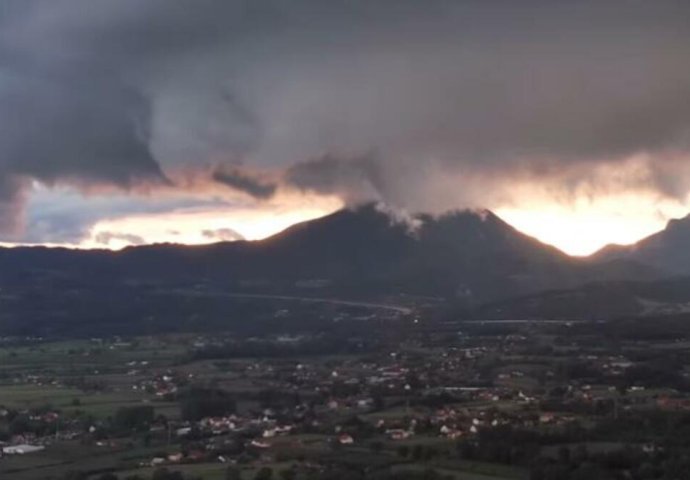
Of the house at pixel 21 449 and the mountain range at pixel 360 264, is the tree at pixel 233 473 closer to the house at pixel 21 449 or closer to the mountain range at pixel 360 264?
the house at pixel 21 449

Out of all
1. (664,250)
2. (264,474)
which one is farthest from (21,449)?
(664,250)

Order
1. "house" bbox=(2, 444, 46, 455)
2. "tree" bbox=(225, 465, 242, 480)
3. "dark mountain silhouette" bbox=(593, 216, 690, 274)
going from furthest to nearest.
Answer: "dark mountain silhouette" bbox=(593, 216, 690, 274) → "house" bbox=(2, 444, 46, 455) → "tree" bbox=(225, 465, 242, 480)

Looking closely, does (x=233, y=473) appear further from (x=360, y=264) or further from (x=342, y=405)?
(x=360, y=264)

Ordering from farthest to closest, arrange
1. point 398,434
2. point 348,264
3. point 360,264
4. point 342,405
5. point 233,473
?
point 360,264
point 348,264
point 342,405
point 398,434
point 233,473

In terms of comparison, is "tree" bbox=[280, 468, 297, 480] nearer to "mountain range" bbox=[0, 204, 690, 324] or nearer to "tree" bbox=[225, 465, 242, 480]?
"tree" bbox=[225, 465, 242, 480]

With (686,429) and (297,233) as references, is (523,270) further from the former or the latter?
(686,429)

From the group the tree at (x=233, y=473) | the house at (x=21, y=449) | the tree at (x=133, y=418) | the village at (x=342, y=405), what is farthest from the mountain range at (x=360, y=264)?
the tree at (x=233, y=473)

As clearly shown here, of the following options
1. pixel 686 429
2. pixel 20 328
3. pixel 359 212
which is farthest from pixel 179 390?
pixel 359 212

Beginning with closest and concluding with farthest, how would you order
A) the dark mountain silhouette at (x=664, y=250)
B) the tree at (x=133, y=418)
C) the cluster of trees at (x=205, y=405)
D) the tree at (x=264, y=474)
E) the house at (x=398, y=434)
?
1. the tree at (x=264, y=474)
2. the house at (x=398, y=434)
3. the tree at (x=133, y=418)
4. the cluster of trees at (x=205, y=405)
5. the dark mountain silhouette at (x=664, y=250)

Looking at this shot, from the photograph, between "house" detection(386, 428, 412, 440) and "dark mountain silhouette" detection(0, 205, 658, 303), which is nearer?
"house" detection(386, 428, 412, 440)

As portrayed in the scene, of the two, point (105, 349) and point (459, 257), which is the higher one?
point (459, 257)

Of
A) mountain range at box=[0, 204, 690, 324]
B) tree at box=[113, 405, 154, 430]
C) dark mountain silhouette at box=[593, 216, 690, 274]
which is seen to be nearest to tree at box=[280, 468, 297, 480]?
tree at box=[113, 405, 154, 430]
